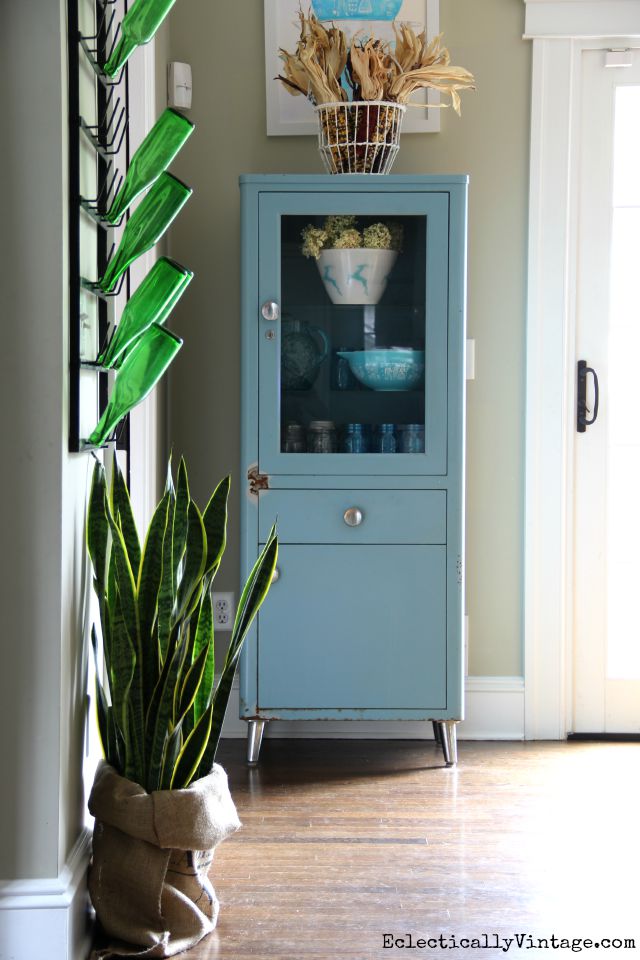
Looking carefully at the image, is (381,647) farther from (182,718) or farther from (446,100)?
(446,100)

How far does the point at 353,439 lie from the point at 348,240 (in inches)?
20.7

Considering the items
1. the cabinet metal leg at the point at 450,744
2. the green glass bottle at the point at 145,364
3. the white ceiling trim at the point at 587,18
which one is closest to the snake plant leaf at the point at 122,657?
the green glass bottle at the point at 145,364

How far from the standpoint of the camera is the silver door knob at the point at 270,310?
280 centimetres

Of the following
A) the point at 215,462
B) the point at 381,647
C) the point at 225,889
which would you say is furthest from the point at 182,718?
the point at 215,462

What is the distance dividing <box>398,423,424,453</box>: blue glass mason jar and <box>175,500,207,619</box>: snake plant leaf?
99cm

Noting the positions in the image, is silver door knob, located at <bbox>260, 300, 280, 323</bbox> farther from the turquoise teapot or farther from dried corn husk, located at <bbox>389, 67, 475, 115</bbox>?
dried corn husk, located at <bbox>389, 67, 475, 115</bbox>

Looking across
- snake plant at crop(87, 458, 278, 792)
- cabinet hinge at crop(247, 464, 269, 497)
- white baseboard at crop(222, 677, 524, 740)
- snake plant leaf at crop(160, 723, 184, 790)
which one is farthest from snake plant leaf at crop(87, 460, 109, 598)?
white baseboard at crop(222, 677, 524, 740)

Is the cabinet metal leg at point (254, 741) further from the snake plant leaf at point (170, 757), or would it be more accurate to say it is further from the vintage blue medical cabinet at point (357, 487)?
the snake plant leaf at point (170, 757)

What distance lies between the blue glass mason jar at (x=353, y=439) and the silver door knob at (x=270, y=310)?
0.34 metres

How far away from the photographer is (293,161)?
10.3 feet

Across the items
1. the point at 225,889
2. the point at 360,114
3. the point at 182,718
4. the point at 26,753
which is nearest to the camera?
the point at 26,753

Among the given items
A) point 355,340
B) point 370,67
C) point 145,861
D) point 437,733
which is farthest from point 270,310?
point 145,861

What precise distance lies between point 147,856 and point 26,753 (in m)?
0.29

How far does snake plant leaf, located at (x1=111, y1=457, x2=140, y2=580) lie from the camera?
200 cm
